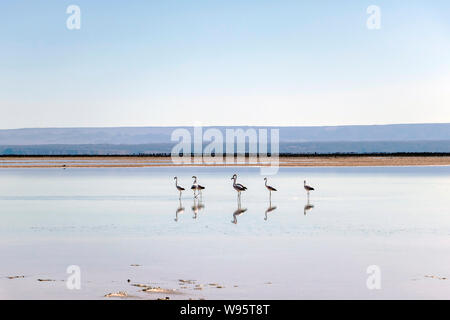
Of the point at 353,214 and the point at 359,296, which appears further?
the point at 353,214

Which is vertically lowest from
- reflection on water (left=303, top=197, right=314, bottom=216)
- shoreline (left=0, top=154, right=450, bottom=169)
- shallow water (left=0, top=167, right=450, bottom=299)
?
shallow water (left=0, top=167, right=450, bottom=299)

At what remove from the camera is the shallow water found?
10.0 metres

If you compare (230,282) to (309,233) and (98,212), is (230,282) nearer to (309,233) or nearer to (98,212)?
(309,233)

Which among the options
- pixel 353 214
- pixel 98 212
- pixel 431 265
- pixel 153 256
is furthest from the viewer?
pixel 98 212

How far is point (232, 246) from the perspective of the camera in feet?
44.1

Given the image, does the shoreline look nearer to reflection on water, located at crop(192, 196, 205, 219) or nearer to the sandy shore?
the sandy shore

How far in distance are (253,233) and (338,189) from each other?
14.0 m

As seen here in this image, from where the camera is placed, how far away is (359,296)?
940 centimetres

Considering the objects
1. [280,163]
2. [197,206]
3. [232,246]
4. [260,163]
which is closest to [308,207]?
[197,206]

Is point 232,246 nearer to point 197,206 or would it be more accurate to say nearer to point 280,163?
point 197,206

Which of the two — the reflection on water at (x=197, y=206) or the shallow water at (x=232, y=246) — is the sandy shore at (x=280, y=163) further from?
the shallow water at (x=232, y=246)

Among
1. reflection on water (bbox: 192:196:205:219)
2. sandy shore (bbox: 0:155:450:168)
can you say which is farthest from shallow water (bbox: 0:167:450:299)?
sandy shore (bbox: 0:155:450:168)
